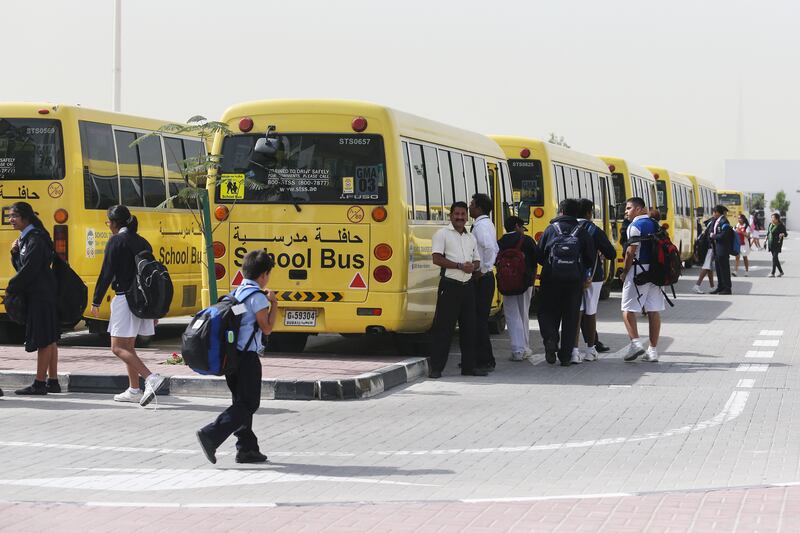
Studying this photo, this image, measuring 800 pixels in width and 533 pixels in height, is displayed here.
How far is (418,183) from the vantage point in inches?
620

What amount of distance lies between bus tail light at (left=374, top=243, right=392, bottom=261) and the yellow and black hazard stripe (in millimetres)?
586

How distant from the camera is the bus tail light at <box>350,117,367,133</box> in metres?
15.0

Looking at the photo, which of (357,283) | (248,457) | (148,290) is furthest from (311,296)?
(248,457)

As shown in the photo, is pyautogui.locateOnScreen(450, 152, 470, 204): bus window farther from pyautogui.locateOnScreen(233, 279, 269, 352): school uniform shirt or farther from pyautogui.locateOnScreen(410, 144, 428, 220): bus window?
pyautogui.locateOnScreen(233, 279, 269, 352): school uniform shirt

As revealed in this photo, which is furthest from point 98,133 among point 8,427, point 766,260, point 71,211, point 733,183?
point 733,183

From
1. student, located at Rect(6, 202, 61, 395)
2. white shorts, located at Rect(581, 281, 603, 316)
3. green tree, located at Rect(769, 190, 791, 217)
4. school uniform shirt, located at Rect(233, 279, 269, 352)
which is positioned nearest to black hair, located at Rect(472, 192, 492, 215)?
white shorts, located at Rect(581, 281, 603, 316)

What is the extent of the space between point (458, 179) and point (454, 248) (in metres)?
3.27

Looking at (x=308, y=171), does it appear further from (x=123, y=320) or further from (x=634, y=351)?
(x=634, y=351)

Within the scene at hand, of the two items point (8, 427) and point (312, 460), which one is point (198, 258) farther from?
point (312, 460)

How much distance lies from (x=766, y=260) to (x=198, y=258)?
38375 mm

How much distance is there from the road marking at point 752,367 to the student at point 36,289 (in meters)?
7.30

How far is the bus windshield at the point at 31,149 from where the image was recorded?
54.1 ft

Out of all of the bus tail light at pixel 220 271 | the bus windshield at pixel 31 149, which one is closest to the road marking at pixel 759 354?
the bus tail light at pixel 220 271

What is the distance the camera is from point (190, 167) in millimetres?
14766
